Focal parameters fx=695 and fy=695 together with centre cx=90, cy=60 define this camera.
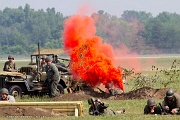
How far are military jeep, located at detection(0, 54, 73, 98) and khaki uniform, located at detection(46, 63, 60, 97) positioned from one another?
590 millimetres

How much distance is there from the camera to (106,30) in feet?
164

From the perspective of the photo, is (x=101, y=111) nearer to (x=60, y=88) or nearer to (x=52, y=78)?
(x=52, y=78)

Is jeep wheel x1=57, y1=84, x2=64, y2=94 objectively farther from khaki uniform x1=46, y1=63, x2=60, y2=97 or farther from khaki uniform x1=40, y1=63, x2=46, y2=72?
khaki uniform x1=40, y1=63, x2=46, y2=72

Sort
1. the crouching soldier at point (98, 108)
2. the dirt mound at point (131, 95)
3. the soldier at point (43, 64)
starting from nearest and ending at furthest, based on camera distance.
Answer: the crouching soldier at point (98, 108)
the dirt mound at point (131, 95)
the soldier at point (43, 64)

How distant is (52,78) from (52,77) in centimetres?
5

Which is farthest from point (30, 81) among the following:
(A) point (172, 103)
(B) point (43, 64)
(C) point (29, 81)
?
(A) point (172, 103)

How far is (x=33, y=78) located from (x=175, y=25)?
6782cm

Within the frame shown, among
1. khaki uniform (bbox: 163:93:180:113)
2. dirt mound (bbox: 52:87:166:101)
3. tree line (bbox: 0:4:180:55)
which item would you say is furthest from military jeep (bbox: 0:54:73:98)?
khaki uniform (bbox: 163:93:180:113)

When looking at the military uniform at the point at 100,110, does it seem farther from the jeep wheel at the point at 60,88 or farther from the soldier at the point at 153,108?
the jeep wheel at the point at 60,88

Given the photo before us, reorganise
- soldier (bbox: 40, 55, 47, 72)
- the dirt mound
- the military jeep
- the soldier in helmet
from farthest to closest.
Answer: soldier (bbox: 40, 55, 47, 72)
the military jeep
the dirt mound
the soldier in helmet

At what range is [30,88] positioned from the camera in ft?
99.0

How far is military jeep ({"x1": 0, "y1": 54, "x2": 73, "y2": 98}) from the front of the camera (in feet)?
97.7

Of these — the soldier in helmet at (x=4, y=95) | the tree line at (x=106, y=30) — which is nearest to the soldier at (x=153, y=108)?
the soldier in helmet at (x=4, y=95)

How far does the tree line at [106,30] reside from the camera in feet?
185
